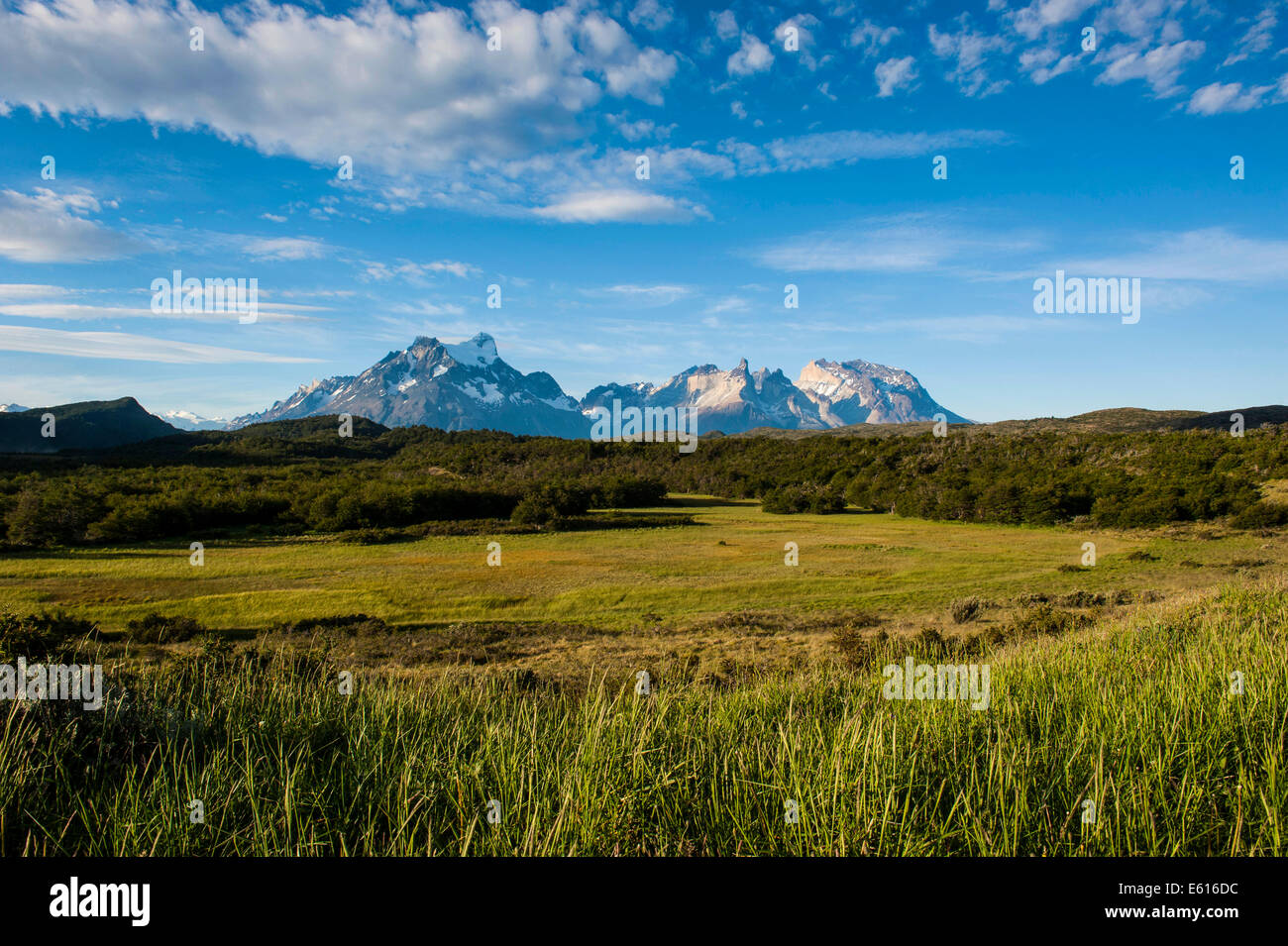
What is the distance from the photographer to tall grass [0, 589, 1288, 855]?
274 cm

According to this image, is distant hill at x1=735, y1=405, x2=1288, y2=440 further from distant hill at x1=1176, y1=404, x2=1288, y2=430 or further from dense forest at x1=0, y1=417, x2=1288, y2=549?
dense forest at x1=0, y1=417, x2=1288, y2=549

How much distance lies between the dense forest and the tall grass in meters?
36.8

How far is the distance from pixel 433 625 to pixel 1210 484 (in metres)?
45.0

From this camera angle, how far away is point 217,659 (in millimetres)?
8867

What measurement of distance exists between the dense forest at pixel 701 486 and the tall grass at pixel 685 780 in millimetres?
36819

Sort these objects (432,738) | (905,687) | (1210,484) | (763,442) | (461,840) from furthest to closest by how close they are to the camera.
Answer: (763,442)
(1210,484)
(905,687)
(432,738)
(461,840)

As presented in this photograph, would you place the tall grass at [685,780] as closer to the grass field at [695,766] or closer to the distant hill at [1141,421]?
the grass field at [695,766]

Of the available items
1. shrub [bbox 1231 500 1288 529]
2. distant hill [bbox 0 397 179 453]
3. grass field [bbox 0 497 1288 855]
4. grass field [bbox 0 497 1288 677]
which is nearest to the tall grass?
grass field [bbox 0 497 1288 855]

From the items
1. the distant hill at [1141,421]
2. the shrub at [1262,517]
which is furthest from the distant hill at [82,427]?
the distant hill at [1141,421]

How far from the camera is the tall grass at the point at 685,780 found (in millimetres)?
2740

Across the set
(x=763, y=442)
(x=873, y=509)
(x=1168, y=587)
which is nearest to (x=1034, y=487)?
(x=873, y=509)

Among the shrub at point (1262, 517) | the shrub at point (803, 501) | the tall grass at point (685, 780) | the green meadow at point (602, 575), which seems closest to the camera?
the tall grass at point (685, 780)
